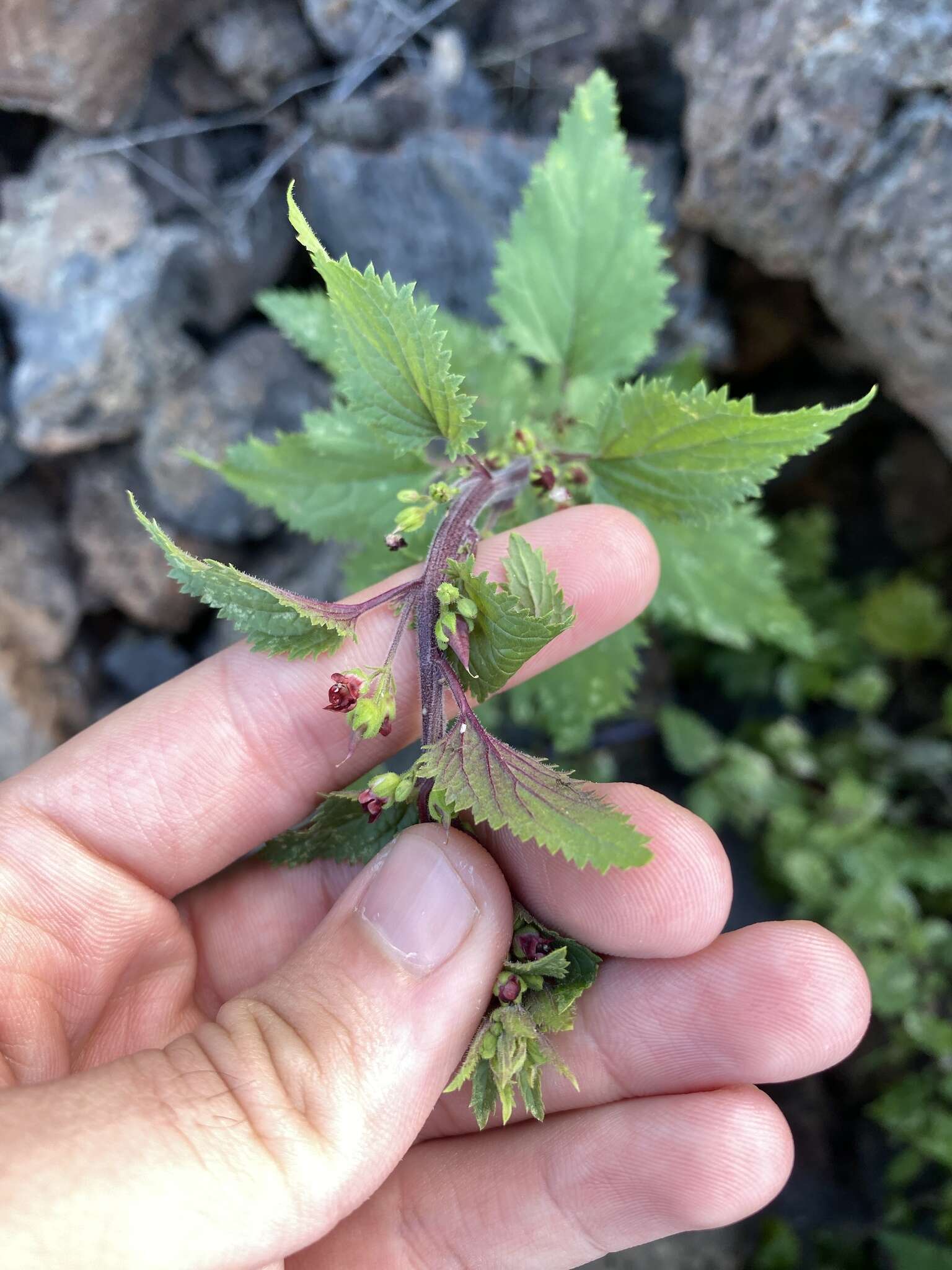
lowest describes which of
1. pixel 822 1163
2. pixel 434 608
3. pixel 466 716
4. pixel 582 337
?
pixel 822 1163

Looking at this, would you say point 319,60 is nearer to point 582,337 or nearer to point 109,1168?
point 582,337

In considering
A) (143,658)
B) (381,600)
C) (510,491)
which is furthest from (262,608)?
(143,658)

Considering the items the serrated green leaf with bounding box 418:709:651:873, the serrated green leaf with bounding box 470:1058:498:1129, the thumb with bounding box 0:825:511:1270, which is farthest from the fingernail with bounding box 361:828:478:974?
the serrated green leaf with bounding box 470:1058:498:1129

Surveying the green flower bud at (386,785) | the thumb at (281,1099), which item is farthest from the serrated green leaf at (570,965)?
the green flower bud at (386,785)

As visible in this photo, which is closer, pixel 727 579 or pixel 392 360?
pixel 392 360

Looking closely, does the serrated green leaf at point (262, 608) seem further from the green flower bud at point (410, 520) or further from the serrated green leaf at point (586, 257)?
the serrated green leaf at point (586, 257)

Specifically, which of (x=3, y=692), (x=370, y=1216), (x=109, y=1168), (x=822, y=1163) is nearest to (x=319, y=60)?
(x=3, y=692)

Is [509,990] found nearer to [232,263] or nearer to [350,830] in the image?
[350,830]
